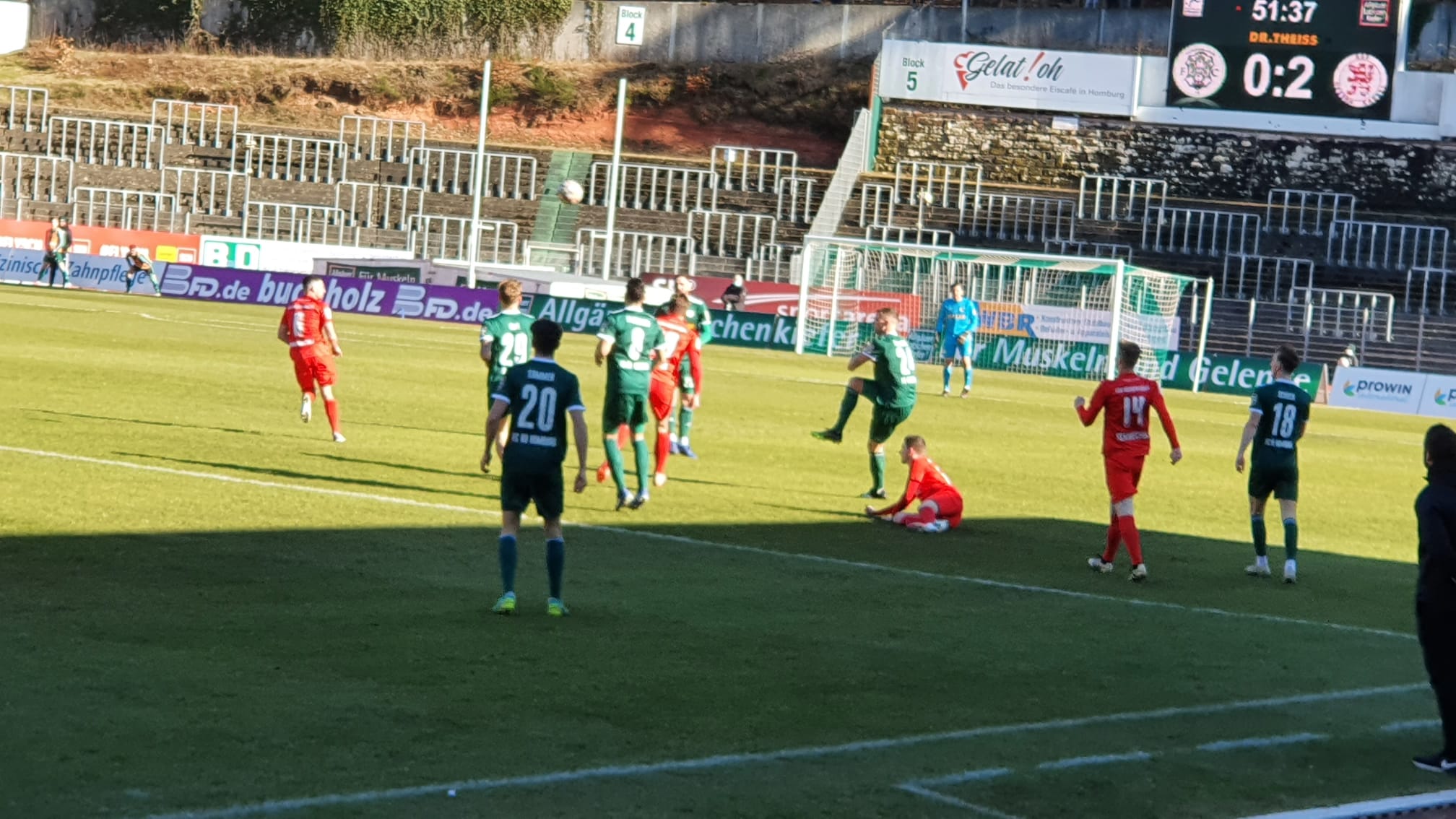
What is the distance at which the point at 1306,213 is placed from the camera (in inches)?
2188

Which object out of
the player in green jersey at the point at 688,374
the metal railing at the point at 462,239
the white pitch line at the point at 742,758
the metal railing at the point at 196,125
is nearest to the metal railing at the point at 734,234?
the metal railing at the point at 462,239

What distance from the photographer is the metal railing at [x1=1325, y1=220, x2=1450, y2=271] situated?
172 feet

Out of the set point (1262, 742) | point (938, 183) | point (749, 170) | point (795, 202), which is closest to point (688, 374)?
point (1262, 742)

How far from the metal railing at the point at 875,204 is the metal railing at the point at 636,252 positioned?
5736mm

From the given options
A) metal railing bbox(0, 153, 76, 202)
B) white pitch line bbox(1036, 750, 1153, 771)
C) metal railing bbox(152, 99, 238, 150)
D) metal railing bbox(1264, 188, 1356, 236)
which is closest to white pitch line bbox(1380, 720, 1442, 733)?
white pitch line bbox(1036, 750, 1153, 771)

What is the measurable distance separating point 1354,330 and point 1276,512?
30.2 meters

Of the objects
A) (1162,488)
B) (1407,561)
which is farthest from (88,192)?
(1407,561)

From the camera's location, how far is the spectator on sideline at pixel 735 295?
49.9 meters

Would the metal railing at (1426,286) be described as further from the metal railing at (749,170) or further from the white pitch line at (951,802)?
the white pitch line at (951,802)

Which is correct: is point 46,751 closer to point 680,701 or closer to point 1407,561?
point 680,701

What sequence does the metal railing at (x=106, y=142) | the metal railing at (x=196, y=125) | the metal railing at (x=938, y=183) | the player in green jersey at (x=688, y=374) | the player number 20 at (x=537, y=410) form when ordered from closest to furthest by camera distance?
the player number 20 at (x=537, y=410)
the player in green jersey at (x=688, y=374)
the metal railing at (x=938, y=183)
the metal railing at (x=106, y=142)
the metal railing at (x=196, y=125)

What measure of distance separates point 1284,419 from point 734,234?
148 ft

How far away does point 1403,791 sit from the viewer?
8711mm

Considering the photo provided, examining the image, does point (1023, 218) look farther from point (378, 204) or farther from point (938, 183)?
point (378, 204)
